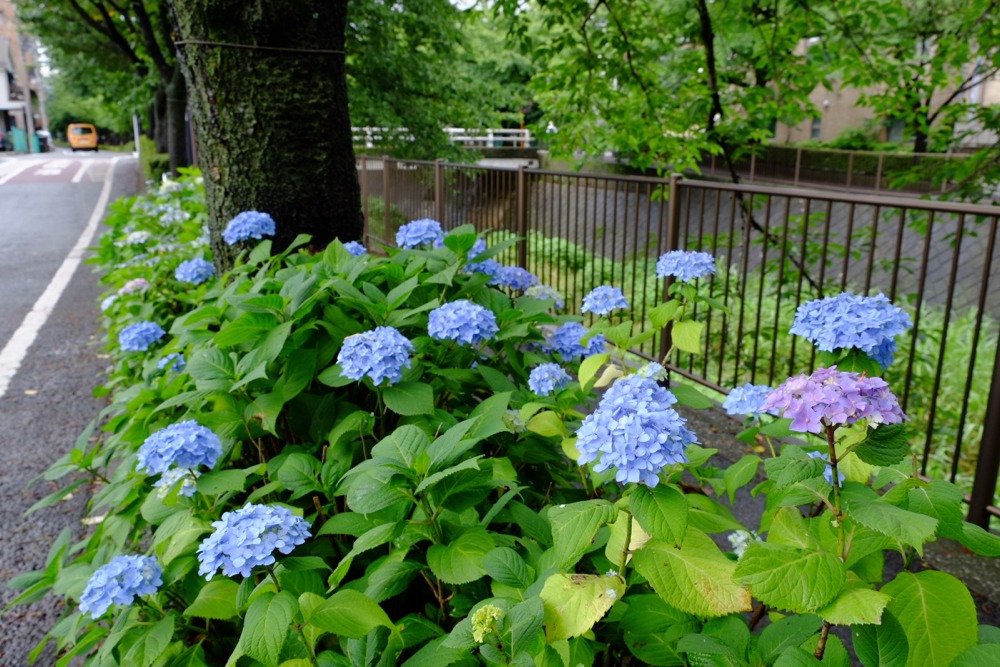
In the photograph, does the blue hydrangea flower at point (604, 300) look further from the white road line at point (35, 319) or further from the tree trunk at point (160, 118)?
the tree trunk at point (160, 118)

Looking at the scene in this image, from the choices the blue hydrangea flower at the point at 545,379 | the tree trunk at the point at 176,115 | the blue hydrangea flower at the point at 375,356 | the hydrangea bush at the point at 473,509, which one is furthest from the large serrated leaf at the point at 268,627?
the tree trunk at the point at 176,115

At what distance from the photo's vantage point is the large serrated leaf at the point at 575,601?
4.21ft

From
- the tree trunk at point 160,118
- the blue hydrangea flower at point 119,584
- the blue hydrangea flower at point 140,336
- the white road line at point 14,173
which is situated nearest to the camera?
the blue hydrangea flower at point 119,584

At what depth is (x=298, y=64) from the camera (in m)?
3.59

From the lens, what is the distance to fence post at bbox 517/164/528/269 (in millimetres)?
6453

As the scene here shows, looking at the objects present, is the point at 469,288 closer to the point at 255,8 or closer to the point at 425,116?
the point at 255,8

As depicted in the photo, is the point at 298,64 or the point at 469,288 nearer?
the point at 469,288

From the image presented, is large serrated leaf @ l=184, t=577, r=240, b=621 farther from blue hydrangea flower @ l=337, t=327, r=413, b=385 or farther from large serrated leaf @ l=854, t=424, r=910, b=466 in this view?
large serrated leaf @ l=854, t=424, r=910, b=466

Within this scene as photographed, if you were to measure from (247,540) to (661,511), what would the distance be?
74cm

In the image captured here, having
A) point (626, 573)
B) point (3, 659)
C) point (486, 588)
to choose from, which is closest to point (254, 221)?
point (3, 659)

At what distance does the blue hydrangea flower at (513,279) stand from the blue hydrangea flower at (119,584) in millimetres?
1587

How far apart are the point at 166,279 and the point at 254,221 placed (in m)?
1.55

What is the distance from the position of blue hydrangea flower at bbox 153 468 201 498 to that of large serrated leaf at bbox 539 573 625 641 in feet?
3.47

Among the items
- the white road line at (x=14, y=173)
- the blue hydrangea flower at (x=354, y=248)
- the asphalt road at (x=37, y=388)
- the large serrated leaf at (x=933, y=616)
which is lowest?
Answer: the white road line at (x=14, y=173)
